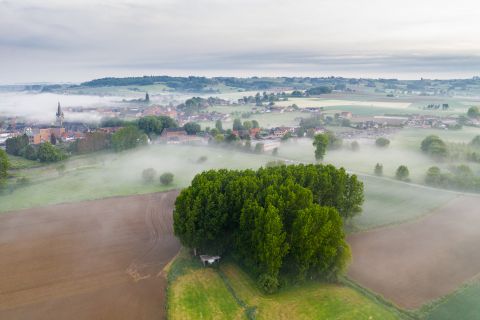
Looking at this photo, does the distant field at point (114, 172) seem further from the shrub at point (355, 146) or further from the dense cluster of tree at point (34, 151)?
the shrub at point (355, 146)

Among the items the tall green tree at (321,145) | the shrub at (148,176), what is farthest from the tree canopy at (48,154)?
the tall green tree at (321,145)

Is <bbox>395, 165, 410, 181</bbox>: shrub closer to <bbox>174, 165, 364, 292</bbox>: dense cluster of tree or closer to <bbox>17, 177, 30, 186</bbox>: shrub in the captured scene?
<bbox>174, 165, 364, 292</bbox>: dense cluster of tree

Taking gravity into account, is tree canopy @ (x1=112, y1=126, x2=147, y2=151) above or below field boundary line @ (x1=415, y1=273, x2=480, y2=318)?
above

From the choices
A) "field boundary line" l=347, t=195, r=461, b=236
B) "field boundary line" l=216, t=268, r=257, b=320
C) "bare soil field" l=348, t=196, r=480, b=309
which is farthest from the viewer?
"field boundary line" l=347, t=195, r=461, b=236

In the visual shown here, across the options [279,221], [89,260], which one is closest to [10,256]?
[89,260]

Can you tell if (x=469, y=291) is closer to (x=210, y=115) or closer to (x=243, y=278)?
(x=243, y=278)

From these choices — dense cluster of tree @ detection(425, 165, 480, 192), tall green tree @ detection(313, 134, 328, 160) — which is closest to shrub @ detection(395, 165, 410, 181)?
dense cluster of tree @ detection(425, 165, 480, 192)

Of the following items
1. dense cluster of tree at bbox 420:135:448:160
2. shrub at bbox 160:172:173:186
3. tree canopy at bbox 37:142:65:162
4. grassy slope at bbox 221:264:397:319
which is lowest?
grassy slope at bbox 221:264:397:319
